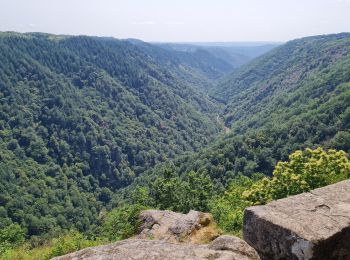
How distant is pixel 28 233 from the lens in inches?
6393

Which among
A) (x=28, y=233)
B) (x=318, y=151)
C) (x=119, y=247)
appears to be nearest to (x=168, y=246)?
(x=119, y=247)

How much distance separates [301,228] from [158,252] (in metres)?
4.95

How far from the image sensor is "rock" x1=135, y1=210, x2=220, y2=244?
21703 millimetres

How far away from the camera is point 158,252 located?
12.3 m

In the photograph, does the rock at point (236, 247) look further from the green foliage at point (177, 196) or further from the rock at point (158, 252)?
the green foliage at point (177, 196)

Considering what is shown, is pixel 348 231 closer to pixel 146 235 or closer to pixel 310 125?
pixel 146 235

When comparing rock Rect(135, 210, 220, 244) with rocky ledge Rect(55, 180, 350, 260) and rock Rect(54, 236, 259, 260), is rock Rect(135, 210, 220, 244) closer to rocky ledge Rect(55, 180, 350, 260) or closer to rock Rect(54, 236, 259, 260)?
rocky ledge Rect(55, 180, 350, 260)

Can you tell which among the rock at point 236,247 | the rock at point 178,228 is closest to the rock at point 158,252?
the rock at point 236,247

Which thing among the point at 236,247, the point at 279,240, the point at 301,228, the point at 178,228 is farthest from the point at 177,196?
the point at 301,228

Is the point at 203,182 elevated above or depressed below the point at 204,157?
above

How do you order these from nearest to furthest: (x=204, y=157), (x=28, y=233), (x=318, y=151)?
(x=318, y=151), (x=28, y=233), (x=204, y=157)

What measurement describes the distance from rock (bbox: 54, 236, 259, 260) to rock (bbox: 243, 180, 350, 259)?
121 cm

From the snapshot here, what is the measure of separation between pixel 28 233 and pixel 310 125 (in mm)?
129307

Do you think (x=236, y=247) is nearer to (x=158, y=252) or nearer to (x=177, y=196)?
(x=158, y=252)
